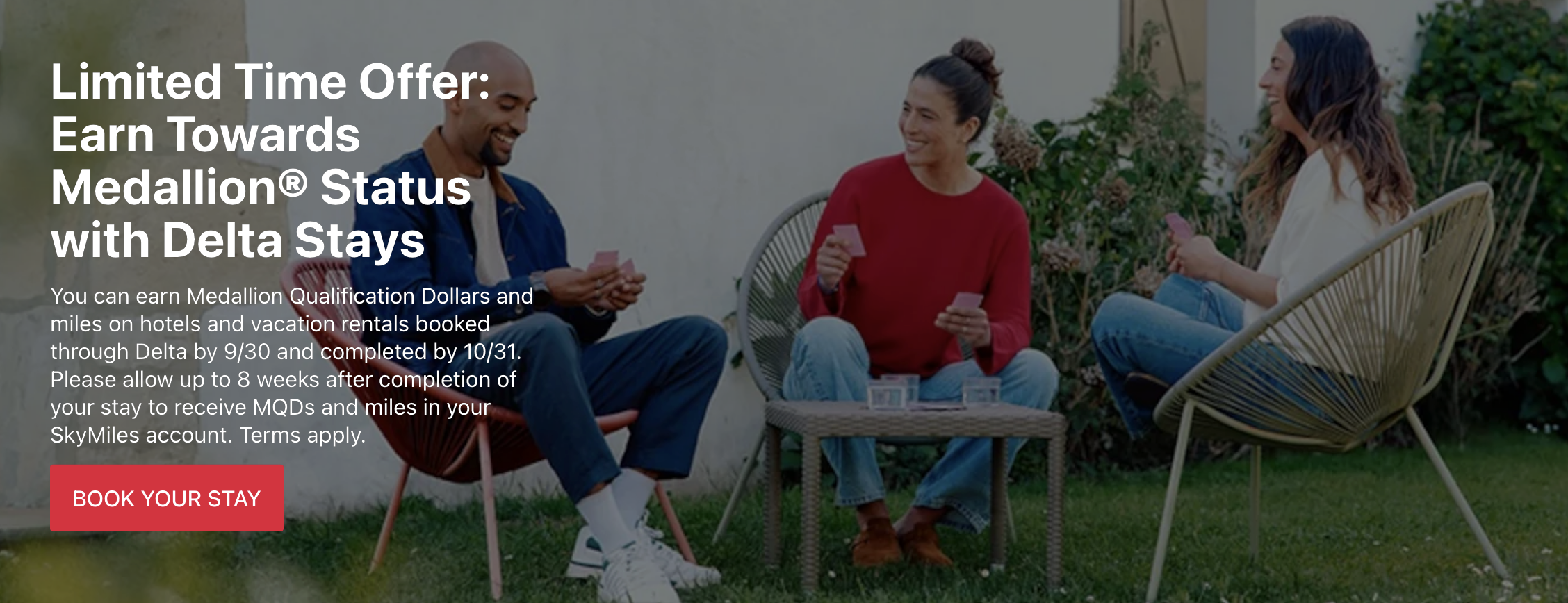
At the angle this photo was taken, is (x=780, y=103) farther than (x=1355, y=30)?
Yes

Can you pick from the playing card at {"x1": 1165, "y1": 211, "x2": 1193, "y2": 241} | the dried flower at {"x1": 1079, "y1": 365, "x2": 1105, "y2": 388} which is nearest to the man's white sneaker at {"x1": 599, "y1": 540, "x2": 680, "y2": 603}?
the playing card at {"x1": 1165, "y1": 211, "x2": 1193, "y2": 241}

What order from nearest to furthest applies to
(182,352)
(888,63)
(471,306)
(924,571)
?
1. (471,306)
2. (924,571)
3. (182,352)
4. (888,63)

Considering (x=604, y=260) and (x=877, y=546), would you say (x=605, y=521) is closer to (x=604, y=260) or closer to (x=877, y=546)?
(x=604, y=260)

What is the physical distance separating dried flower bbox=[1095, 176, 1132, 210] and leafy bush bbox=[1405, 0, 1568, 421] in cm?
182

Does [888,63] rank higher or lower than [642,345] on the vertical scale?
higher

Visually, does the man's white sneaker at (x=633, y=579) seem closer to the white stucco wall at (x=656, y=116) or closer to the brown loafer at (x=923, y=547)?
the brown loafer at (x=923, y=547)

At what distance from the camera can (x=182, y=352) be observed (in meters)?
3.99

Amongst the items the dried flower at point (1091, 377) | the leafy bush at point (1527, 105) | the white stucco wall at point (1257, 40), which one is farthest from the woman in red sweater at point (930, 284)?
the leafy bush at point (1527, 105)

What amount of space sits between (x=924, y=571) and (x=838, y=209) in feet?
2.75

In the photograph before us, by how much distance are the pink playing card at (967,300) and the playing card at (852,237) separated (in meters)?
0.22

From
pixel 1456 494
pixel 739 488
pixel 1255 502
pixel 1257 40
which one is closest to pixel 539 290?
pixel 739 488

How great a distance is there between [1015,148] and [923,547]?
1.84m

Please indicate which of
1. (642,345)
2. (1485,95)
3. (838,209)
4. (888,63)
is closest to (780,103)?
(888,63)

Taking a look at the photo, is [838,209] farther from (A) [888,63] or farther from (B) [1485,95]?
(B) [1485,95]
